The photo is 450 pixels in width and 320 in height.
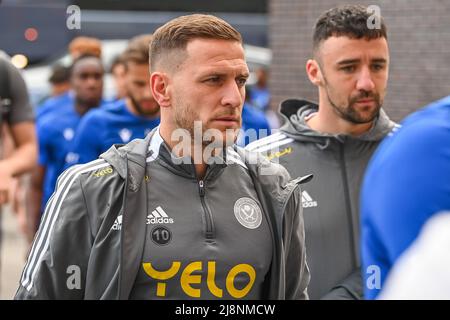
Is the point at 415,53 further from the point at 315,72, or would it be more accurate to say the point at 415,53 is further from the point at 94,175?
the point at 94,175

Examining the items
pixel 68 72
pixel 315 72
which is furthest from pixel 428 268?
pixel 68 72

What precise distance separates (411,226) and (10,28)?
13145mm

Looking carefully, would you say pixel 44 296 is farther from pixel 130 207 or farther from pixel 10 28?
pixel 10 28

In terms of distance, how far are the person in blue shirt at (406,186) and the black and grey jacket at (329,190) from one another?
191 centimetres

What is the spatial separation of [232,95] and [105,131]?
3304mm

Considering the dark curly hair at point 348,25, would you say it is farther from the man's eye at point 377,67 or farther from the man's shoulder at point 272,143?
the man's shoulder at point 272,143

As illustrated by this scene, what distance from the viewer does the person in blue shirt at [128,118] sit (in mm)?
6273

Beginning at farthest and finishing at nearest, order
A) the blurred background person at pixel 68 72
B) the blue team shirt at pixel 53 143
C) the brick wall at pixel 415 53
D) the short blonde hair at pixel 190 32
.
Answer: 1. the blurred background person at pixel 68 72
2. the blue team shirt at pixel 53 143
3. the brick wall at pixel 415 53
4. the short blonde hair at pixel 190 32

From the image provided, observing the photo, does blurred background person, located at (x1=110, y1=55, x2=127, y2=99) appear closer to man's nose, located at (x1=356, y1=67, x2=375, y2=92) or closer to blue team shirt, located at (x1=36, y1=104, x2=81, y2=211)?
blue team shirt, located at (x1=36, y1=104, x2=81, y2=211)

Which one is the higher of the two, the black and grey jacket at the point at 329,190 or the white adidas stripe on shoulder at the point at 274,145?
the white adidas stripe on shoulder at the point at 274,145

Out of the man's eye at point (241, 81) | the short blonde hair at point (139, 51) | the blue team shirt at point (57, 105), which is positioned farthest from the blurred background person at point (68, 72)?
the man's eye at point (241, 81)

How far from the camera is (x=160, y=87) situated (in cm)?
333

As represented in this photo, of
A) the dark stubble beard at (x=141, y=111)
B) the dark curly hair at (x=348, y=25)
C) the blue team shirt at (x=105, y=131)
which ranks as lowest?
the blue team shirt at (x=105, y=131)

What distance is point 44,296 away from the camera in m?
2.99
